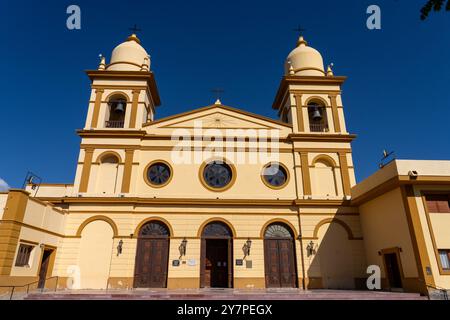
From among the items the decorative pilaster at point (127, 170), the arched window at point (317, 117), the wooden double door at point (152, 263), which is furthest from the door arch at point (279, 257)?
the decorative pilaster at point (127, 170)

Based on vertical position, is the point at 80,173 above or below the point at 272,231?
above

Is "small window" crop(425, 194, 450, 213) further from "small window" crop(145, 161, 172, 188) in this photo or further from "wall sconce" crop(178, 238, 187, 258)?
"small window" crop(145, 161, 172, 188)

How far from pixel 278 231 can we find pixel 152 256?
7649mm

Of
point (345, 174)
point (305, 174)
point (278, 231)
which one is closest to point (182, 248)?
point (278, 231)

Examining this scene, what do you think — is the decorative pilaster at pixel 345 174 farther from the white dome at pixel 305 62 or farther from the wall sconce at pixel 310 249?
the white dome at pixel 305 62

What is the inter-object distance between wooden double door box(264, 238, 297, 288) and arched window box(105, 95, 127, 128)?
12.8 meters

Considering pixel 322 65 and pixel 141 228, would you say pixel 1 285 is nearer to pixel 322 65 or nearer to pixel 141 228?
pixel 141 228

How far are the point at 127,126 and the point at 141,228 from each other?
7.01 metres

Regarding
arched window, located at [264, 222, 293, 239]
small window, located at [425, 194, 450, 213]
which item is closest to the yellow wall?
small window, located at [425, 194, 450, 213]

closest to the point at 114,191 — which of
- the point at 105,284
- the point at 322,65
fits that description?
the point at 105,284

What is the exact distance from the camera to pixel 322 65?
79.1 ft

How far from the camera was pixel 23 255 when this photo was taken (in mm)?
14656

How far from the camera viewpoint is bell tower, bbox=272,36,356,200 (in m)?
19.7

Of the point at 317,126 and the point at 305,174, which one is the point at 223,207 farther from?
the point at 317,126
